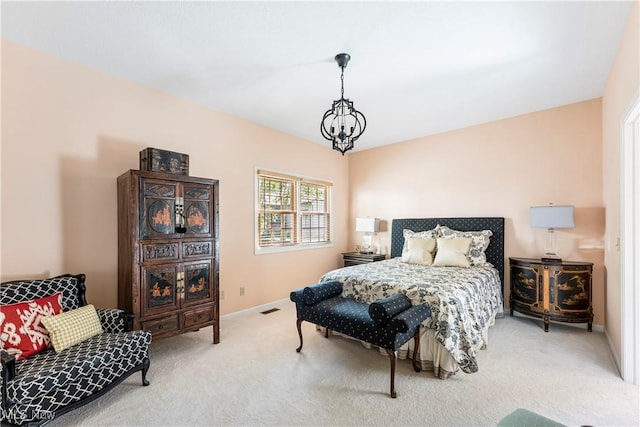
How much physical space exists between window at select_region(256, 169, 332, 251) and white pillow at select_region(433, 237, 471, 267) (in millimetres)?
2197

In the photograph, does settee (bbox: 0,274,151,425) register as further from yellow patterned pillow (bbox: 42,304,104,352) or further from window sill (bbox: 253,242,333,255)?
window sill (bbox: 253,242,333,255)

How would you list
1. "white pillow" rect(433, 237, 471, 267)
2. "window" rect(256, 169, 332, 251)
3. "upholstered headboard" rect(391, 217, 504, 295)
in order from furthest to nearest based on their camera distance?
"window" rect(256, 169, 332, 251)
"upholstered headboard" rect(391, 217, 504, 295)
"white pillow" rect(433, 237, 471, 267)

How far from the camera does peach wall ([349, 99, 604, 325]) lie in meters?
3.61

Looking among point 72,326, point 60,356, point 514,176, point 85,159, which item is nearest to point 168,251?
point 72,326

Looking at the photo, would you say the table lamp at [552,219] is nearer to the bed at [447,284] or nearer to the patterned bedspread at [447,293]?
the bed at [447,284]

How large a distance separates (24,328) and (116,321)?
21.7 inches

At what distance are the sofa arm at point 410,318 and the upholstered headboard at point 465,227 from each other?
87.3 inches

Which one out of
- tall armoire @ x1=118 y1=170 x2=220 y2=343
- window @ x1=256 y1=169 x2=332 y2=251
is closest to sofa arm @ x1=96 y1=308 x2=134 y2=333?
tall armoire @ x1=118 y1=170 x2=220 y2=343

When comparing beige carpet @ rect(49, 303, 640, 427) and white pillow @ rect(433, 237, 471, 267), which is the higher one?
white pillow @ rect(433, 237, 471, 267)

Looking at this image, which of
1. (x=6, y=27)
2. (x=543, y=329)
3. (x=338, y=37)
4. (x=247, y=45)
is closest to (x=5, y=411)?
(x=6, y=27)

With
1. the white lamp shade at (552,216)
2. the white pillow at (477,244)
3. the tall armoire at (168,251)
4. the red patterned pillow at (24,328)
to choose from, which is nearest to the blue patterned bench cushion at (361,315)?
the tall armoire at (168,251)

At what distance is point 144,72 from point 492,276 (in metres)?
4.60

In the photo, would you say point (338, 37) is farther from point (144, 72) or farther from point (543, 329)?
point (543, 329)

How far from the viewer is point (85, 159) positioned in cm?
282
